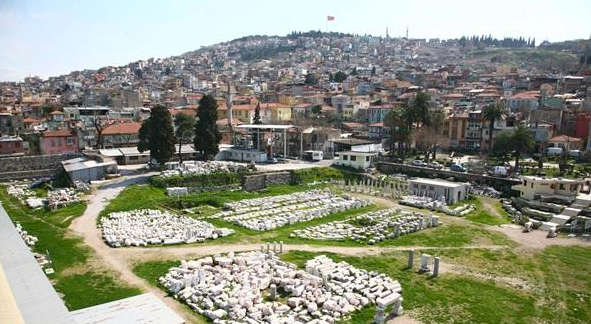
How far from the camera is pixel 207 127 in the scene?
45.2 metres

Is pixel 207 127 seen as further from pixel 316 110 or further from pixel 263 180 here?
pixel 316 110

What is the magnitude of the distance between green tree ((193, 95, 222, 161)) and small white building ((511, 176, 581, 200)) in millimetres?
29322

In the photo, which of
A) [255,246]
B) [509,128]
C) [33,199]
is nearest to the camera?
[255,246]

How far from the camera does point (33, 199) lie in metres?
33.5

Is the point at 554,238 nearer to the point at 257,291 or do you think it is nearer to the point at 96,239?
the point at 257,291

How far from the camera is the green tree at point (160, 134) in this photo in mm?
40938

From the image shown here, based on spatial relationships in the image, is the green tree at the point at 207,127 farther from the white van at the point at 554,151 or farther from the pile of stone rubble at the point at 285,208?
the white van at the point at 554,151

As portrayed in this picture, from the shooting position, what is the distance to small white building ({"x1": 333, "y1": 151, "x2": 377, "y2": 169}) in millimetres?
46656

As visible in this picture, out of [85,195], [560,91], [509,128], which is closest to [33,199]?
[85,195]

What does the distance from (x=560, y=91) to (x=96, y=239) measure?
90.3 meters

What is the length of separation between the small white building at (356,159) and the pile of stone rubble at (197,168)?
37.6 feet

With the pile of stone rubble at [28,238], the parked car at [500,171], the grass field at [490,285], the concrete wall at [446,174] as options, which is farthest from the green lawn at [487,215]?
the pile of stone rubble at [28,238]

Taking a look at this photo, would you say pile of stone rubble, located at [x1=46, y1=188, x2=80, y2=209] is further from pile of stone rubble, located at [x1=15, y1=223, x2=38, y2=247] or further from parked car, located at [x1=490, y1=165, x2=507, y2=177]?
parked car, located at [x1=490, y1=165, x2=507, y2=177]

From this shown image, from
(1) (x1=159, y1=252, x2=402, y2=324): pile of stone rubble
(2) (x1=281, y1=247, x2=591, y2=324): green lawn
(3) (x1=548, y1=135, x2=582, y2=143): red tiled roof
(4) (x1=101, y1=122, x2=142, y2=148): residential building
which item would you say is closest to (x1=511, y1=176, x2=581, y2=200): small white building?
(2) (x1=281, y1=247, x2=591, y2=324): green lawn
